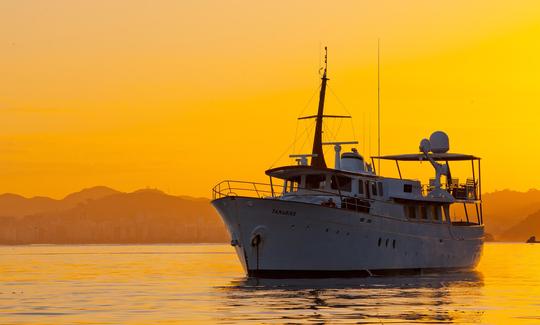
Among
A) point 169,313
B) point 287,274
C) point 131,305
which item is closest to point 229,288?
point 287,274

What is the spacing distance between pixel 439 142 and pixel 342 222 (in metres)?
21.8

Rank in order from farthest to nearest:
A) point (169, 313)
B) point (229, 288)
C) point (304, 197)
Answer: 1. point (304, 197)
2. point (229, 288)
3. point (169, 313)

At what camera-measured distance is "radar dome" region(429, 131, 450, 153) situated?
8012cm

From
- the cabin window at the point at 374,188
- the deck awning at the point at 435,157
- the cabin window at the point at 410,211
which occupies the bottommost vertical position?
the cabin window at the point at 410,211

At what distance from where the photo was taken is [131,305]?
44312 mm

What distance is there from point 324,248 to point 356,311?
20391 mm

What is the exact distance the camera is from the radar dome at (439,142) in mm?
Result: 80125

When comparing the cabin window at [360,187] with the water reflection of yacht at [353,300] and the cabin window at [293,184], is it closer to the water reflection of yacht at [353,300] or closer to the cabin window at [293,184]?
the cabin window at [293,184]

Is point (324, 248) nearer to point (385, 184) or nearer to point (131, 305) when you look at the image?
point (385, 184)

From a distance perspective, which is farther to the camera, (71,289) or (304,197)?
(304,197)

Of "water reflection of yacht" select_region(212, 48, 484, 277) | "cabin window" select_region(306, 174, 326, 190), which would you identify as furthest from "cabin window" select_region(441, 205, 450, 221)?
"cabin window" select_region(306, 174, 326, 190)

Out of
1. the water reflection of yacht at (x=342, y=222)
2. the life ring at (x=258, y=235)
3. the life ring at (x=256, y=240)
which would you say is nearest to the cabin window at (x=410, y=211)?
the water reflection of yacht at (x=342, y=222)

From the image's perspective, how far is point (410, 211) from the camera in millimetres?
70438

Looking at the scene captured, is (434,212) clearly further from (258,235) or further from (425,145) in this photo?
(258,235)
